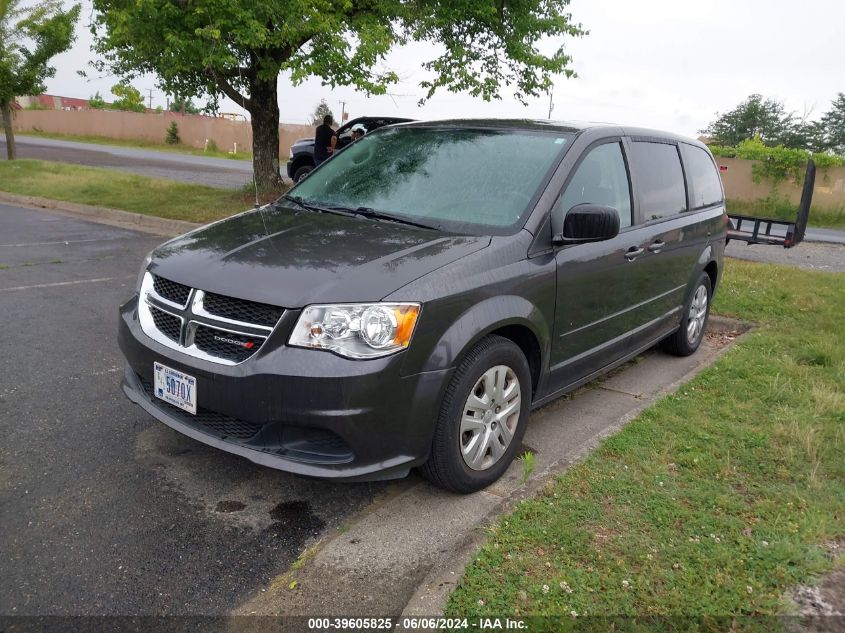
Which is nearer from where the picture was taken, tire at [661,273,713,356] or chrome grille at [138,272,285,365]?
chrome grille at [138,272,285,365]

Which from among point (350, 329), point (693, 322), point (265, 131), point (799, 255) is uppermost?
point (265, 131)

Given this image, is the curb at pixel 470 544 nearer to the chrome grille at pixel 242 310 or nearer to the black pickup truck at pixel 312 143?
the chrome grille at pixel 242 310

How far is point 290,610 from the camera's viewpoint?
8.13 feet

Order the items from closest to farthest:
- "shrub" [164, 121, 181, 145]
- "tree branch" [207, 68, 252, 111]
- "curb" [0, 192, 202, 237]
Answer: "curb" [0, 192, 202, 237], "tree branch" [207, 68, 252, 111], "shrub" [164, 121, 181, 145]

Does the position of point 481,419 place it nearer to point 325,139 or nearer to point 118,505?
point 118,505

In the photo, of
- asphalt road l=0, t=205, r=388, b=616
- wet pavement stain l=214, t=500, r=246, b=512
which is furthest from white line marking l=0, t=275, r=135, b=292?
wet pavement stain l=214, t=500, r=246, b=512

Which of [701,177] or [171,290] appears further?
[701,177]

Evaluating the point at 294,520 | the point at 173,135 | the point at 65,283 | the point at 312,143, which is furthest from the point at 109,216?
the point at 173,135

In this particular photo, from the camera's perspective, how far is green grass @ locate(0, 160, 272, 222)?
1212 cm

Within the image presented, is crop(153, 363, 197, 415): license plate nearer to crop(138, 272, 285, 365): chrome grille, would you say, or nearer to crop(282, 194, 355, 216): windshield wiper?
crop(138, 272, 285, 365): chrome grille

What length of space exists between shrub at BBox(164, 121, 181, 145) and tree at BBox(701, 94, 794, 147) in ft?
123

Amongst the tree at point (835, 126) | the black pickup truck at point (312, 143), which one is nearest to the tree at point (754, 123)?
the tree at point (835, 126)

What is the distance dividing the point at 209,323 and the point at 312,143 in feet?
47.3

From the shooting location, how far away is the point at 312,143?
16625 millimetres
